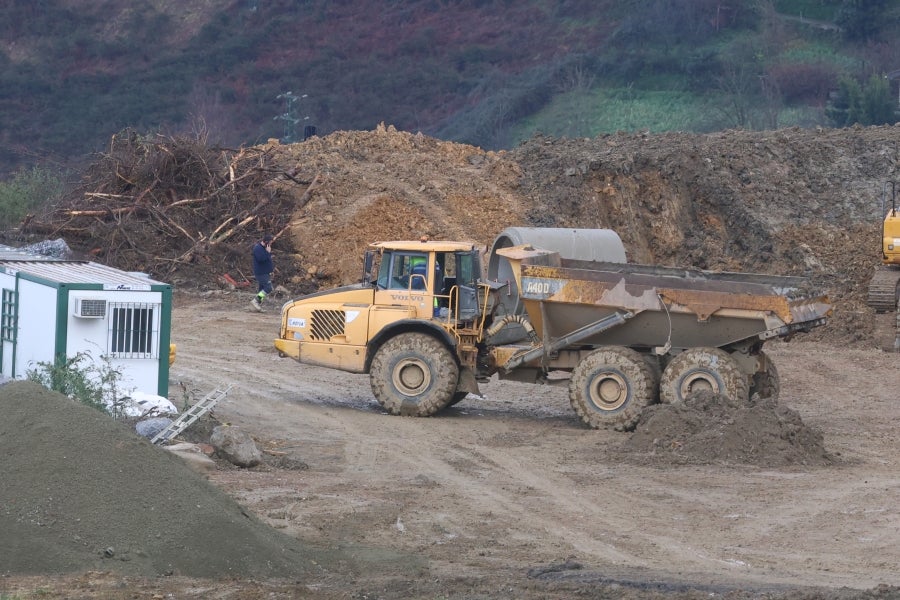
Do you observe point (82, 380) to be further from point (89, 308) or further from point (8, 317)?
point (8, 317)

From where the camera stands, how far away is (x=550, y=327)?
51.1ft

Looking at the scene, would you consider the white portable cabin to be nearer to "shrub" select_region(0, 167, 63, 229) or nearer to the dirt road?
the dirt road

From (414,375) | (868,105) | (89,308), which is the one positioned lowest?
(414,375)

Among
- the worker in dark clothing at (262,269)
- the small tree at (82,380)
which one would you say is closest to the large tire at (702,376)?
the small tree at (82,380)

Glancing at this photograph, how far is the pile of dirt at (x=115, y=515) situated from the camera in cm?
880

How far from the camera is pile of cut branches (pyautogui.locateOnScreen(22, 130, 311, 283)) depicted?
27.4m

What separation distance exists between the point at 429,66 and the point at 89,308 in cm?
5452

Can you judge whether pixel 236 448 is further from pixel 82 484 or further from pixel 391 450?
pixel 82 484

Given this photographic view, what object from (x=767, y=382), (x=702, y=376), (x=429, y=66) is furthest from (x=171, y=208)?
(x=429, y=66)

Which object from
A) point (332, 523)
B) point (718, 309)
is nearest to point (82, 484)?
point (332, 523)

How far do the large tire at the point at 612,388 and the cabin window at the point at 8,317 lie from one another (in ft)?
21.2

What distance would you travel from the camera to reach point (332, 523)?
1073cm

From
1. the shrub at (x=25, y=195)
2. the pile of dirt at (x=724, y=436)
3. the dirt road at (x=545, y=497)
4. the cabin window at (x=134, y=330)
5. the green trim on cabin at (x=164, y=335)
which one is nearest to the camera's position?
the dirt road at (x=545, y=497)

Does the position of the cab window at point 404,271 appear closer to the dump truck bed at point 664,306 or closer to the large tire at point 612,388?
the dump truck bed at point 664,306
